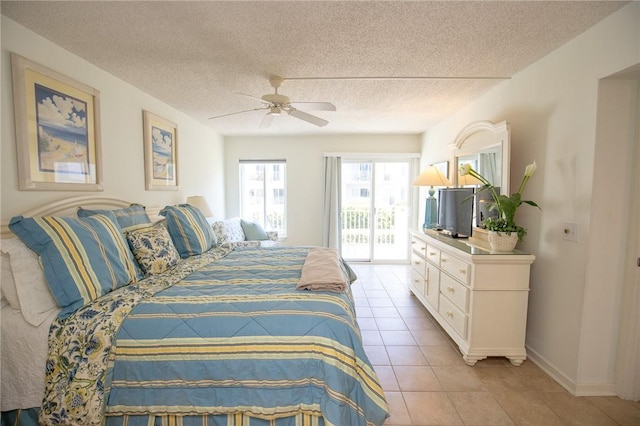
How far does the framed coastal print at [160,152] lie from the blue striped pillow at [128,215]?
2.31 feet

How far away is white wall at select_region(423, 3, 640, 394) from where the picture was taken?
1.73 metres

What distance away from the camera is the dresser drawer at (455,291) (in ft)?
7.23

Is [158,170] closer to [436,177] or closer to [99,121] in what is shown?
[99,121]

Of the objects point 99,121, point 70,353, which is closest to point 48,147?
point 99,121

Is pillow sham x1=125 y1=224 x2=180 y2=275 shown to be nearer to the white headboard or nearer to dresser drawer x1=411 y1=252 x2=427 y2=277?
the white headboard

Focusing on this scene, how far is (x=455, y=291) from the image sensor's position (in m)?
2.38

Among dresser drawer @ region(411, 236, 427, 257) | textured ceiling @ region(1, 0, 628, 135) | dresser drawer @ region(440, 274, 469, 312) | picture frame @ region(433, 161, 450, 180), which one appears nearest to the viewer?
textured ceiling @ region(1, 0, 628, 135)

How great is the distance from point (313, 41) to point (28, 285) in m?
2.17

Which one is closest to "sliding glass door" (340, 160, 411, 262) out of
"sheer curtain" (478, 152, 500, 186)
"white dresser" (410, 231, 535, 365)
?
"sheer curtain" (478, 152, 500, 186)

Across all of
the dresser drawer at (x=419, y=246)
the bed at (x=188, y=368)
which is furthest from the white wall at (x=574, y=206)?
the bed at (x=188, y=368)

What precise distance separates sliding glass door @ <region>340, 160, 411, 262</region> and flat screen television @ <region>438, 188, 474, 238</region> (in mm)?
1737

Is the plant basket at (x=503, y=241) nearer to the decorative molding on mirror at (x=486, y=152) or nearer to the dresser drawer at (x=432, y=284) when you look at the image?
the decorative molding on mirror at (x=486, y=152)

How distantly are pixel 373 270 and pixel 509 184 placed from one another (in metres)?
2.76

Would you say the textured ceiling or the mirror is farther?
the mirror
